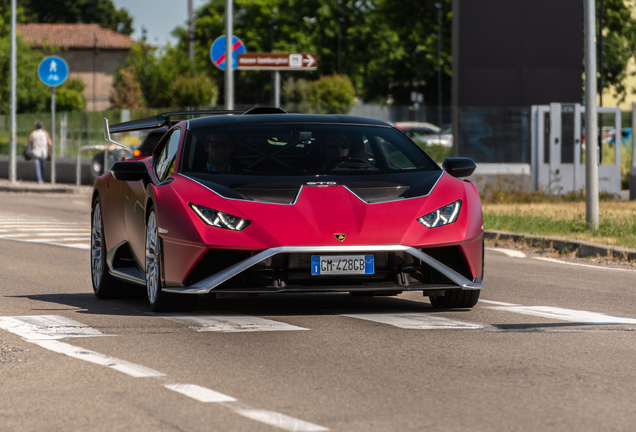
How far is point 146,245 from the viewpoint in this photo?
27.6 ft

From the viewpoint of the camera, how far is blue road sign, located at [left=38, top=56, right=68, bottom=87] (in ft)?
103

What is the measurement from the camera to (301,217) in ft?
24.8

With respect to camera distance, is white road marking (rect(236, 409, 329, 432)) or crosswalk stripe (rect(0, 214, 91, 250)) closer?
white road marking (rect(236, 409, 329, 432))

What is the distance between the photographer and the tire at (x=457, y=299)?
8.32 metres

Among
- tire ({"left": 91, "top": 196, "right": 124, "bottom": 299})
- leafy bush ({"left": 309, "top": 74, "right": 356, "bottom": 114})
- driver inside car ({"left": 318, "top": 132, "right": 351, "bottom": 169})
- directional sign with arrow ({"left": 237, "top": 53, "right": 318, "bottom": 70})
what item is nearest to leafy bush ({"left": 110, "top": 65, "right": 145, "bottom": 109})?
leafy bush ({"left": 309, "top": 74, "right": 356, "bottom": 114})

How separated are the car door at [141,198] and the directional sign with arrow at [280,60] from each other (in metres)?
13.6

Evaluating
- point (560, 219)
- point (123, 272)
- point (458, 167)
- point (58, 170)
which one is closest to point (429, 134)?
point (560, 219)

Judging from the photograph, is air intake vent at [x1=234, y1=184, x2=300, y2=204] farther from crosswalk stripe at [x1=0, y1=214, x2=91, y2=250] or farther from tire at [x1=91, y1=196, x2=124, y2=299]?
crosswalk stripe at [x1=0, y1=214, x2=91, y2=250]

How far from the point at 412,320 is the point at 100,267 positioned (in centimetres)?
300

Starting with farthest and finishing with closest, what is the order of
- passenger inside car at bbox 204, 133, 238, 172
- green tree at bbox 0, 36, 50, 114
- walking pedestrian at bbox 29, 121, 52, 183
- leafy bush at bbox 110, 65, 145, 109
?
leafy bush at bbox 110, 65, 145, 109, green tree at bbox 0, 36, 50, 114, walking pedestrian at bbox 29, 121, 52, 183, passenger inside car at bbox 204, 133, 238, 172

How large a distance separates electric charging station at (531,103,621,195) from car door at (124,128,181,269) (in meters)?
17.3

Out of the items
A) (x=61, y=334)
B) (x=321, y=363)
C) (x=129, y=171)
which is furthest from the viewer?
(x=129, y=171)

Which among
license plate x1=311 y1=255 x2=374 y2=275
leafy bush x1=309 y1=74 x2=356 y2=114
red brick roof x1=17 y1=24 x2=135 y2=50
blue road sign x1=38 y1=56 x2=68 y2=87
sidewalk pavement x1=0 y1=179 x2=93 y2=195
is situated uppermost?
red brick roof x1=17 y1=24 x2=135 y2=50

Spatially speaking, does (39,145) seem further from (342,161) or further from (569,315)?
(569,315)
